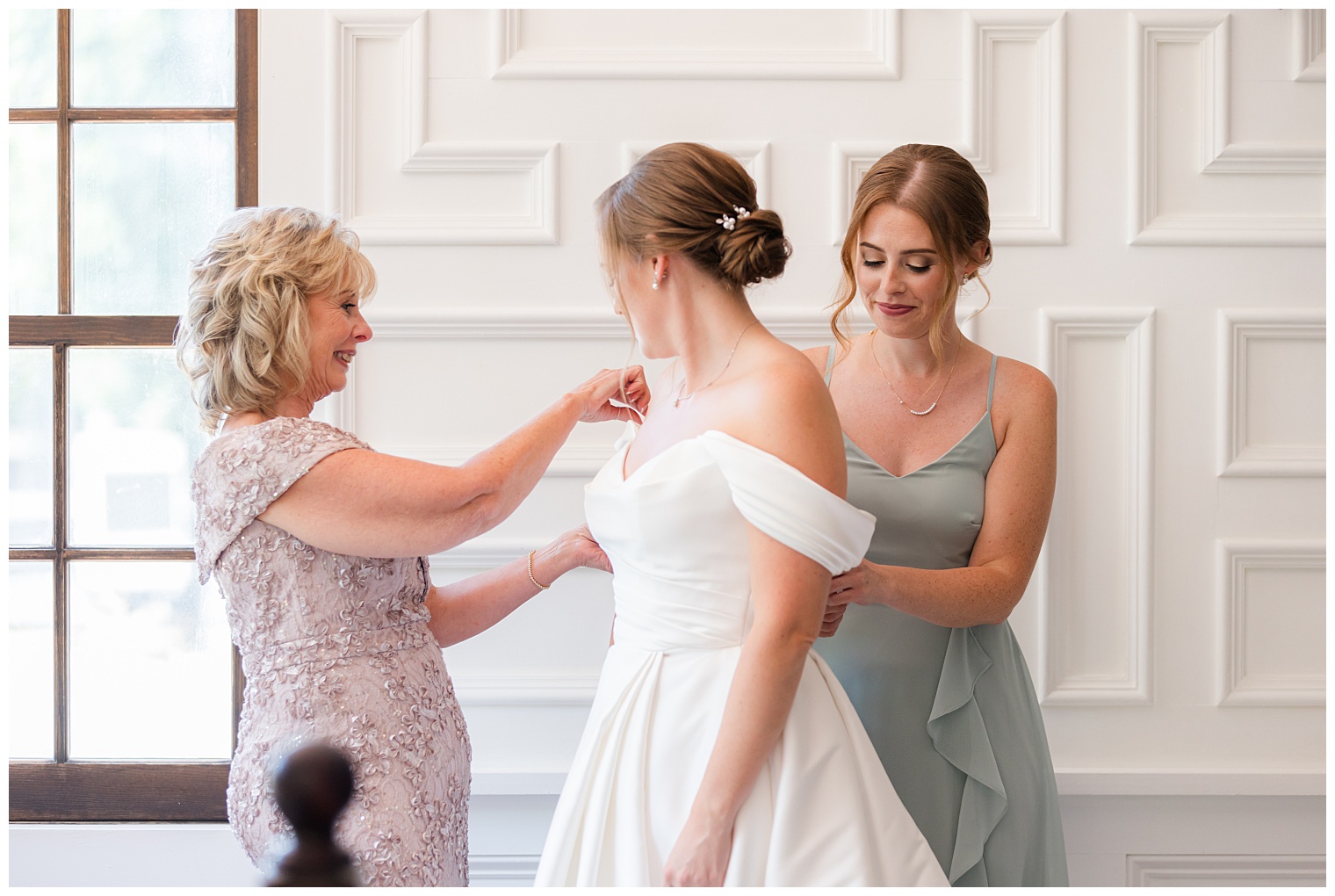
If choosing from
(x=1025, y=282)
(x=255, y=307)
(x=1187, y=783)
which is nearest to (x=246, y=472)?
(x=255, y=307)

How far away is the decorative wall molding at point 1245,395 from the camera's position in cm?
208

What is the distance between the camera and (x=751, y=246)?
1.24 m

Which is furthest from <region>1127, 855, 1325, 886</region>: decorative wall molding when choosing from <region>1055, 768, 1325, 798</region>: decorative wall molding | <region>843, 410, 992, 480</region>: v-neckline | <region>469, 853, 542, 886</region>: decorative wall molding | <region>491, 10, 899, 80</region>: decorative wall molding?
<region>491, 10, 899, 80</region>: decorative wall molding

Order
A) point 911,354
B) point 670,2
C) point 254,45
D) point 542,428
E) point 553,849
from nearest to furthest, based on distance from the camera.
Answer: point 553,849 → point 542,428 → point 911,354 → point 670,2 → point 254,45

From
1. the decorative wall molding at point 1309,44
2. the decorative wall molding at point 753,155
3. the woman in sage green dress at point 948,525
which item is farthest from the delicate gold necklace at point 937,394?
the decorative wall molding at point 1309,44

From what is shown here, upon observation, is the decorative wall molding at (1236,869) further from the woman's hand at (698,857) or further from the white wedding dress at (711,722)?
the woman's hand at (698,857)

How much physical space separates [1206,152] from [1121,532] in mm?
881

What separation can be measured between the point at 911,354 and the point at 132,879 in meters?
2.18

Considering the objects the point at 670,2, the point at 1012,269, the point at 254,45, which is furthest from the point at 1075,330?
the point at 254,45

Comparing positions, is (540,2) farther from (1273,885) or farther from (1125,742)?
(1273,885)

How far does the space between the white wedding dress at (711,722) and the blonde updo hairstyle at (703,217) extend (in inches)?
9.9

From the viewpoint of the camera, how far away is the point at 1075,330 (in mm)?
2070

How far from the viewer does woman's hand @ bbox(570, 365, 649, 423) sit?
1573mm

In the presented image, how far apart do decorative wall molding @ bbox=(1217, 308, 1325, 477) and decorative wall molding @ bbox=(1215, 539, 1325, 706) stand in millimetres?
170
